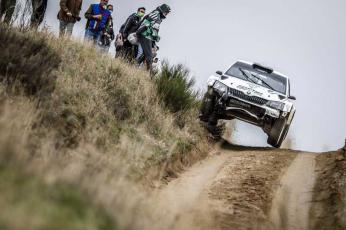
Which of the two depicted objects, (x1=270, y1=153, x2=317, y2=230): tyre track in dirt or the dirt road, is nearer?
the dirt road

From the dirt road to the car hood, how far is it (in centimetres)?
143

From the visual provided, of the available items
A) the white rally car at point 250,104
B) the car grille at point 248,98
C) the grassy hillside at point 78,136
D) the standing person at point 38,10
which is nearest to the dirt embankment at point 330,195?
the white rally car at point 250,104

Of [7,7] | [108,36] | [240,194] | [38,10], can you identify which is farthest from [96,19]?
[240,194]

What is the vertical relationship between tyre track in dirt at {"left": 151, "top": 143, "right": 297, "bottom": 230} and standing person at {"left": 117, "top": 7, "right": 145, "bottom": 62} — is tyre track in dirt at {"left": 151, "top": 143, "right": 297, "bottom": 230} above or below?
below

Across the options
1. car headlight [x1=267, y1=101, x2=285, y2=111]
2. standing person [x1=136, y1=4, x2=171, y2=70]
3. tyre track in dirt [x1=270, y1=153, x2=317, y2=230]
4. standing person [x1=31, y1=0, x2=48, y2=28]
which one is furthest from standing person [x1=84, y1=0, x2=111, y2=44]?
tyre track in dirt [x1=270, y1=153, x2=317, y2=230]

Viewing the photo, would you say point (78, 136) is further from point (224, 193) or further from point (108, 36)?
point (108, 36)

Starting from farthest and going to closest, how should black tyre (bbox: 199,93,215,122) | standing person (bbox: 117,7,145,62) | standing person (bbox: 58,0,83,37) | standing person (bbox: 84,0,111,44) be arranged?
standing person (bbox: 117,7,145,62) < standing person (bbox: 84,0,111,44) < black tyre (bbox: 199,93,215,122) < standing person (bbox: 58,0,83,37)

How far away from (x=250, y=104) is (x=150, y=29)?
9.69 feet

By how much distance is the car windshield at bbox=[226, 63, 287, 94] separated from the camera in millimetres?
12258

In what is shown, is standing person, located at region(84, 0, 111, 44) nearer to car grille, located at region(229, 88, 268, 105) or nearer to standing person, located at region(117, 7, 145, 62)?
standing person, located at region(117, 7, 145, 62)

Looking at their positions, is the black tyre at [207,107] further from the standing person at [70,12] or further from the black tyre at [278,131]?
the standing person at [70,12]

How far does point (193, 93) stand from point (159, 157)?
4790mm

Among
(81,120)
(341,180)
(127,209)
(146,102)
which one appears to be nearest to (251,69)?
(146,102)

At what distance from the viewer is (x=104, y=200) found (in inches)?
155
